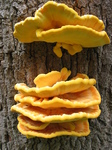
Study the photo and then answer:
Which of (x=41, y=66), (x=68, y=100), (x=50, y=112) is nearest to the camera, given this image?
(x=68, y=100)

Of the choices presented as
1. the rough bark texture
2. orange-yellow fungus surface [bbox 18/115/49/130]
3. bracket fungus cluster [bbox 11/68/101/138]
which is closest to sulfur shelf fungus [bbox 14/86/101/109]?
bracket fungus cluster [bbox 11/68/101/138]

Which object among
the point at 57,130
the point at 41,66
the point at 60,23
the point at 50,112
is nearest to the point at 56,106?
the point at 50,112

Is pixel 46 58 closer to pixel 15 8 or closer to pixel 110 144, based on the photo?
pixel 15 8

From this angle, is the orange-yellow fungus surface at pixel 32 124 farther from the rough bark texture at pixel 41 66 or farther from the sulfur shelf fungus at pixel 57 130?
the rough bark texture at pixel 41 66

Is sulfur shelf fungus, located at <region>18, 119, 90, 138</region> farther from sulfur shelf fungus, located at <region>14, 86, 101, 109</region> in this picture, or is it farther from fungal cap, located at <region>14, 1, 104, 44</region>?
fungal cap, located at <region>14, 1, 104, 44</region>

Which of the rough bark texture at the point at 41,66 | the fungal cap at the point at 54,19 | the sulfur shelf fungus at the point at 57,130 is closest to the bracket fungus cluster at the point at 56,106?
the sulfur shelf fungus at the point at 57,130

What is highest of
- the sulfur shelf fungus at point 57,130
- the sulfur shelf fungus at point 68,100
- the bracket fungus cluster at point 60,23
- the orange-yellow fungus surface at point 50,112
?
the bracket fungus cluster at point 60,23

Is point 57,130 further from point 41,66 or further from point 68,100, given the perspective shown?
point 41,66
